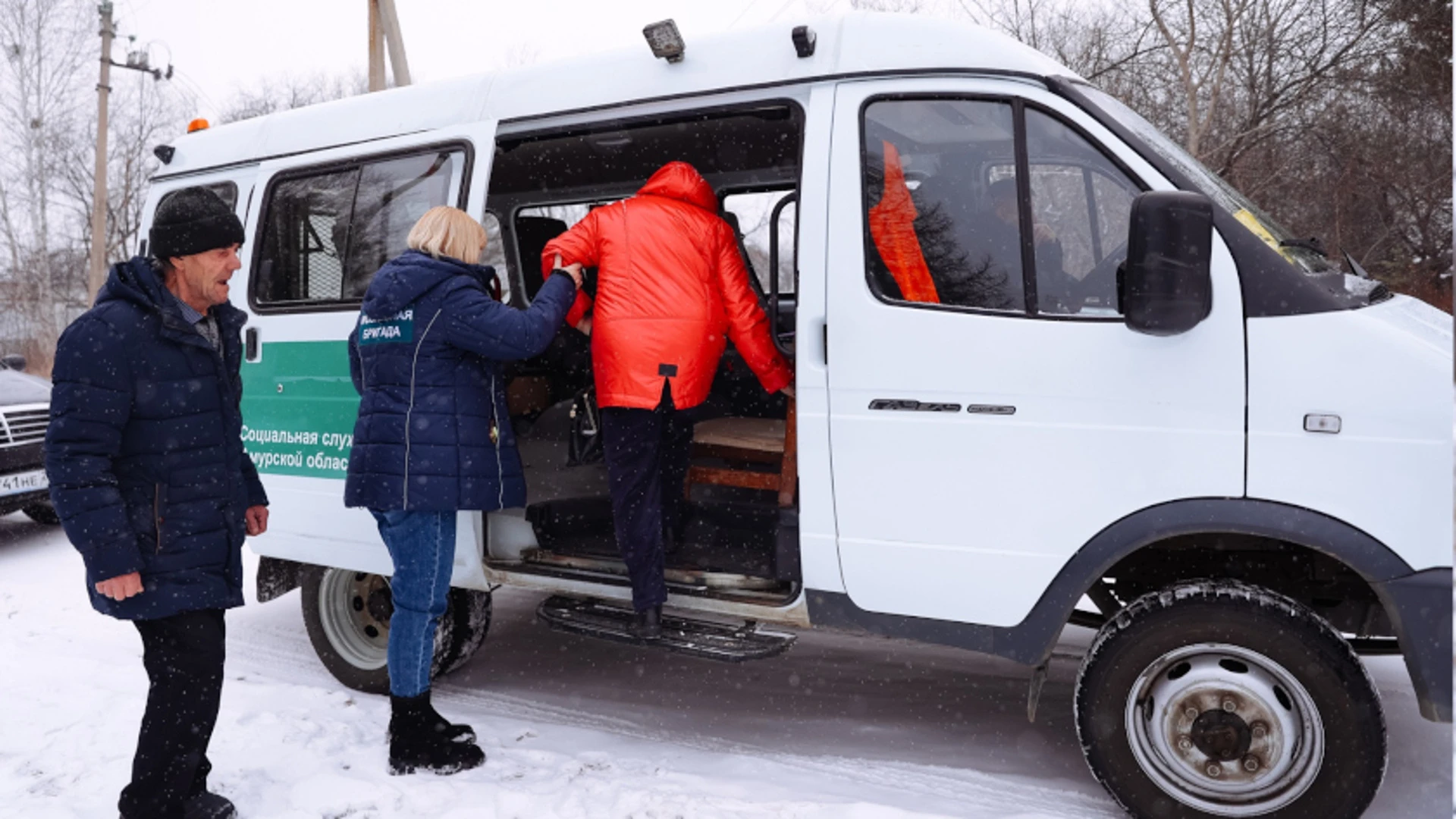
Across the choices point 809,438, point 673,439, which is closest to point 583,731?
point 673,439

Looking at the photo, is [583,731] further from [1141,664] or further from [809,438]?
[1141,664]

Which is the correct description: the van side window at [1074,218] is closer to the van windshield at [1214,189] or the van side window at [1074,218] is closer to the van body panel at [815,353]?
the van windshield at [1214,189]

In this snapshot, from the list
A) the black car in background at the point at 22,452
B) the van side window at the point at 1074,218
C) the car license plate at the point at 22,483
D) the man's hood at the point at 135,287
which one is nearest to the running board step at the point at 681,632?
the van side window at the point at 1074,218

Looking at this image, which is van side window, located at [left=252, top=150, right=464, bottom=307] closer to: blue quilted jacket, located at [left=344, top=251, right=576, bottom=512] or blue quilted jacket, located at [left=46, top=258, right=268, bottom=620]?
blue quilted jacket, located at [left=344, top=251, right=576, bottom=512]

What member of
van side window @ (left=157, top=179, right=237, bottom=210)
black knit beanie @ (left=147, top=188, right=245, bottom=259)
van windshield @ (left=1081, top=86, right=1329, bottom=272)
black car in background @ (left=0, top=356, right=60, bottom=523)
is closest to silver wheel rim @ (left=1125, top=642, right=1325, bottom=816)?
van windshield @ (left=1081, top=86, right=1329, bottom=272)

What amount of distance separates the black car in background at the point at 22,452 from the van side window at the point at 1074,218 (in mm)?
7233

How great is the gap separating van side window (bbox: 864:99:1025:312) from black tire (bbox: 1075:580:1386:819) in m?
1.07

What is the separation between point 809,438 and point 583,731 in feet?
5.26

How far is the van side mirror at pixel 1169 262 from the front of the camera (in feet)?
8.87

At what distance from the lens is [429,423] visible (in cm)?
353

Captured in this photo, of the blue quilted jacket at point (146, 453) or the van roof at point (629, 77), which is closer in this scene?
the blue quilted jacket at point (146, 453)

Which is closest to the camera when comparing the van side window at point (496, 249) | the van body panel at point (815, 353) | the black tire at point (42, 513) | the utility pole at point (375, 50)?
the van body panel at point (815, 353)

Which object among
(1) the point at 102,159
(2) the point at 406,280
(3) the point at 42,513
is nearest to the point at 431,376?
(2) the point at 406,280

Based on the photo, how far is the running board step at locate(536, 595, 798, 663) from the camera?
358 centimetres
